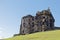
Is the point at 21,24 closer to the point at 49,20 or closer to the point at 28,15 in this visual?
the point at 28,15

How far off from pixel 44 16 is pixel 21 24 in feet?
58.9

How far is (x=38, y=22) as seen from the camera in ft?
327

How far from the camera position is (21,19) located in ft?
369

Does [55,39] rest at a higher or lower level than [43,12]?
lower

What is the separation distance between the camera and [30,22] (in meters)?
107

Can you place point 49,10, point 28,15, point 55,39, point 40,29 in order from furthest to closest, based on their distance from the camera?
point 28,15
point 49,10
point 40,29
point 55,39

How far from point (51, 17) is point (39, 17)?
6.83 meters

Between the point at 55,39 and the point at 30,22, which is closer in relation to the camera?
the point at 55,39

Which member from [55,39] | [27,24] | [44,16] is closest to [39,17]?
[44,16]

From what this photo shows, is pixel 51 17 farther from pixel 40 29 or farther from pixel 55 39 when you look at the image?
pixel 55 39

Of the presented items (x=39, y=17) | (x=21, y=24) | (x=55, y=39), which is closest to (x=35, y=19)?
(x=39, y=17)

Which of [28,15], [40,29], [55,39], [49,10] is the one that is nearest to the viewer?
[55,39]

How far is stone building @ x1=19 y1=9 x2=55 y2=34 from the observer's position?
319 ft

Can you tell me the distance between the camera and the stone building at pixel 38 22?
319ft
